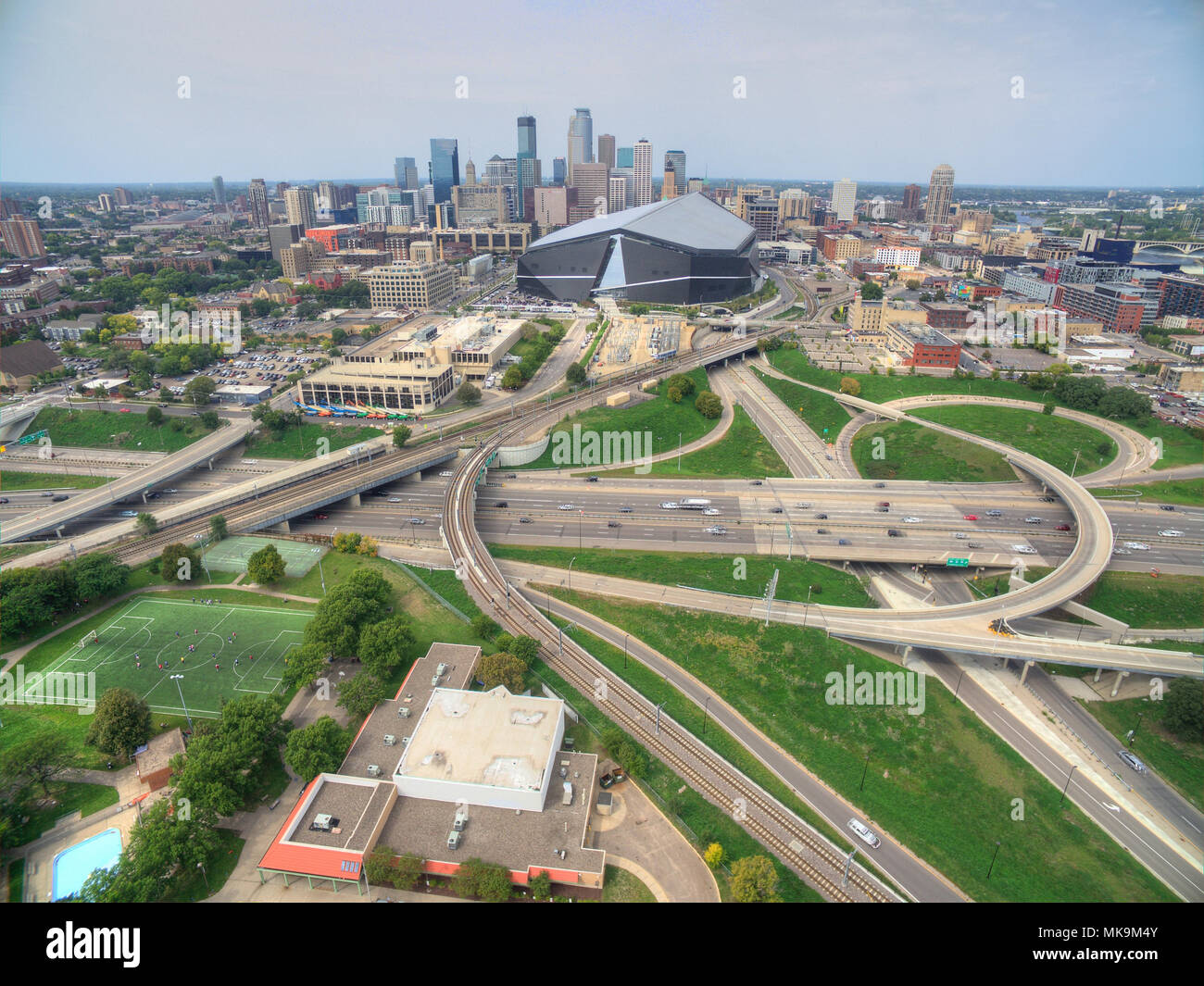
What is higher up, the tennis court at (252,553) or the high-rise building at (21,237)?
the high-rise building at (21,237)

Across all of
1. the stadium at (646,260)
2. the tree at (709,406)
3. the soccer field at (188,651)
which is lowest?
the soccer field at (188,651)

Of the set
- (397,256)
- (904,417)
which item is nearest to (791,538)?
(904,417)

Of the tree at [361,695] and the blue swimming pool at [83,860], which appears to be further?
the tree at [361,695]

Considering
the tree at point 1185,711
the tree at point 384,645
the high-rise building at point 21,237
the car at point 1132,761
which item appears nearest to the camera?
the car at point 1132,761

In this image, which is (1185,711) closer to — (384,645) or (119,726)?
(384,645)

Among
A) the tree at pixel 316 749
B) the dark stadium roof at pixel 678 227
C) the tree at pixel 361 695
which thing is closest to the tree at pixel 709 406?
the tree at pixel 361 695

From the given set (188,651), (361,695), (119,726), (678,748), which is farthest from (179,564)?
(678,748)

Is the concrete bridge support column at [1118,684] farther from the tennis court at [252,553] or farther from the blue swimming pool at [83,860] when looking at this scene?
the tennis court at [252,553]
